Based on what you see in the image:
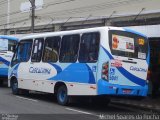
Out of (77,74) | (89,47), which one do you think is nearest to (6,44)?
(77,74)

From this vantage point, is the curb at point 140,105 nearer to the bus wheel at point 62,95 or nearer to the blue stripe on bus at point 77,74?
the bus wheel at point 62,95

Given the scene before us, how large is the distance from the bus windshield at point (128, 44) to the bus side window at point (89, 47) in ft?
1.68

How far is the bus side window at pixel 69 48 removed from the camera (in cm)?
1645

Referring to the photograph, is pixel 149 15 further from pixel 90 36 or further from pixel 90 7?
pixel 90 36

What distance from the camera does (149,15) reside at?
2338cm

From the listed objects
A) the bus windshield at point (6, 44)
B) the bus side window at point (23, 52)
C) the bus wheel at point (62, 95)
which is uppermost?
the bus windshield at point (6, 44)

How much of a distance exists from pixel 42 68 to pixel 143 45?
4.34 m

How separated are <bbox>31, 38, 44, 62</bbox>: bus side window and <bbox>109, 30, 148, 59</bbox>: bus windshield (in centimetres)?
416

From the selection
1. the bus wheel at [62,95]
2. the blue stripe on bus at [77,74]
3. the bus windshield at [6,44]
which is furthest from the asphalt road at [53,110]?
the bus windshield at [6,44]

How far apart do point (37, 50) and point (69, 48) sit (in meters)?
2.49

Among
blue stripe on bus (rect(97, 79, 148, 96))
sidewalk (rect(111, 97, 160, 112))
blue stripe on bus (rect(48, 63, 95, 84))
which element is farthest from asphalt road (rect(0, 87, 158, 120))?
blue stripe on bus (rect(48, 63, 95, 84))

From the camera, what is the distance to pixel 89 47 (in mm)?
15789

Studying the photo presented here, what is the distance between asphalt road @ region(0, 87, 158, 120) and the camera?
44.5 ft

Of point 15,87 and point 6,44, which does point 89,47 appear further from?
point 6,44
